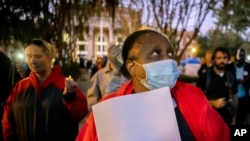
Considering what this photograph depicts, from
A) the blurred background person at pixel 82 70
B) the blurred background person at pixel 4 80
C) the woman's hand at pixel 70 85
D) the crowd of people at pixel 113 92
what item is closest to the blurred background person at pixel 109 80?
the crowd of people at pixel 113 92

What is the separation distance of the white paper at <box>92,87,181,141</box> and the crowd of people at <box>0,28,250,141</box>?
5.9 inches

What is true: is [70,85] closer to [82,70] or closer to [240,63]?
[240,63]

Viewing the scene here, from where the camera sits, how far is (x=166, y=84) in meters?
2.15

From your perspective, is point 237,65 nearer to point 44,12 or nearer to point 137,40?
point 137,40

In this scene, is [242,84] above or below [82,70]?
above

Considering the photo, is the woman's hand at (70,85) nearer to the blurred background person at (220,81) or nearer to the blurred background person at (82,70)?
the blurred background person at (220,81)

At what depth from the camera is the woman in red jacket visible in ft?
6.56

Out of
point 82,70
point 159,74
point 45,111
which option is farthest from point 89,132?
point 82,70

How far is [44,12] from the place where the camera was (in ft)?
54.8

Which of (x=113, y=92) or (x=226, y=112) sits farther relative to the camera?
(x=226, y=112)

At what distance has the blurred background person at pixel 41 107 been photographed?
3.37 m

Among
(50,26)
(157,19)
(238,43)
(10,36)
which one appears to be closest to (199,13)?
(157,19)

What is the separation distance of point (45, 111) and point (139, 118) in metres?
1.68

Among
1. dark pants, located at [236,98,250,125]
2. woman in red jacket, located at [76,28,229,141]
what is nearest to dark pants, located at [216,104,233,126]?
dark pants, located at [236,98,250,125]
